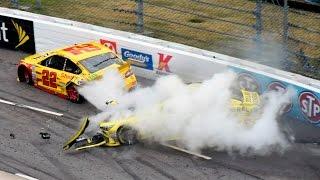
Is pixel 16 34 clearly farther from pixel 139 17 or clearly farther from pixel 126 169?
pixel 126 169

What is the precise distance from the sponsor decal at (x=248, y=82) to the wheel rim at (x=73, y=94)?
Result: 13.5ft

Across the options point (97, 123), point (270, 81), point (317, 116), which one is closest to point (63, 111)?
point (97, 123)

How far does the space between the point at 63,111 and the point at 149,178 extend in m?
4.11

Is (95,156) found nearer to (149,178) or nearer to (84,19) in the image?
(149,178)

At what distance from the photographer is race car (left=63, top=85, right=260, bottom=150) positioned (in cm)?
1306

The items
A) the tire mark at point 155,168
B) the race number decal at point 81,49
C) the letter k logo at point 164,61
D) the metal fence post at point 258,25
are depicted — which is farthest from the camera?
the letter k logo at point 164,61

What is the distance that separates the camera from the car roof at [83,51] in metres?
15.9

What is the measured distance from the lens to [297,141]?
13.6m

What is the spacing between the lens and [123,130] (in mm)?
13312

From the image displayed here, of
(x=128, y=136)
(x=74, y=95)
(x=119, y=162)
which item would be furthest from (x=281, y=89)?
(x=74, y=95)

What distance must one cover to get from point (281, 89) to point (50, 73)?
5983 millimetres

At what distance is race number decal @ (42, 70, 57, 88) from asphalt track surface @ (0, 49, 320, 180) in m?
1.77

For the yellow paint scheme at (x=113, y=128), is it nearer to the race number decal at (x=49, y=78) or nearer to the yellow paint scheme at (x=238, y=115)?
the yellow paint scheme at (x=238, y=115)

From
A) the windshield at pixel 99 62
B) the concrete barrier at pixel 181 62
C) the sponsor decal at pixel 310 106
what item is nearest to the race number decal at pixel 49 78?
the windshield at pixel 99 62
